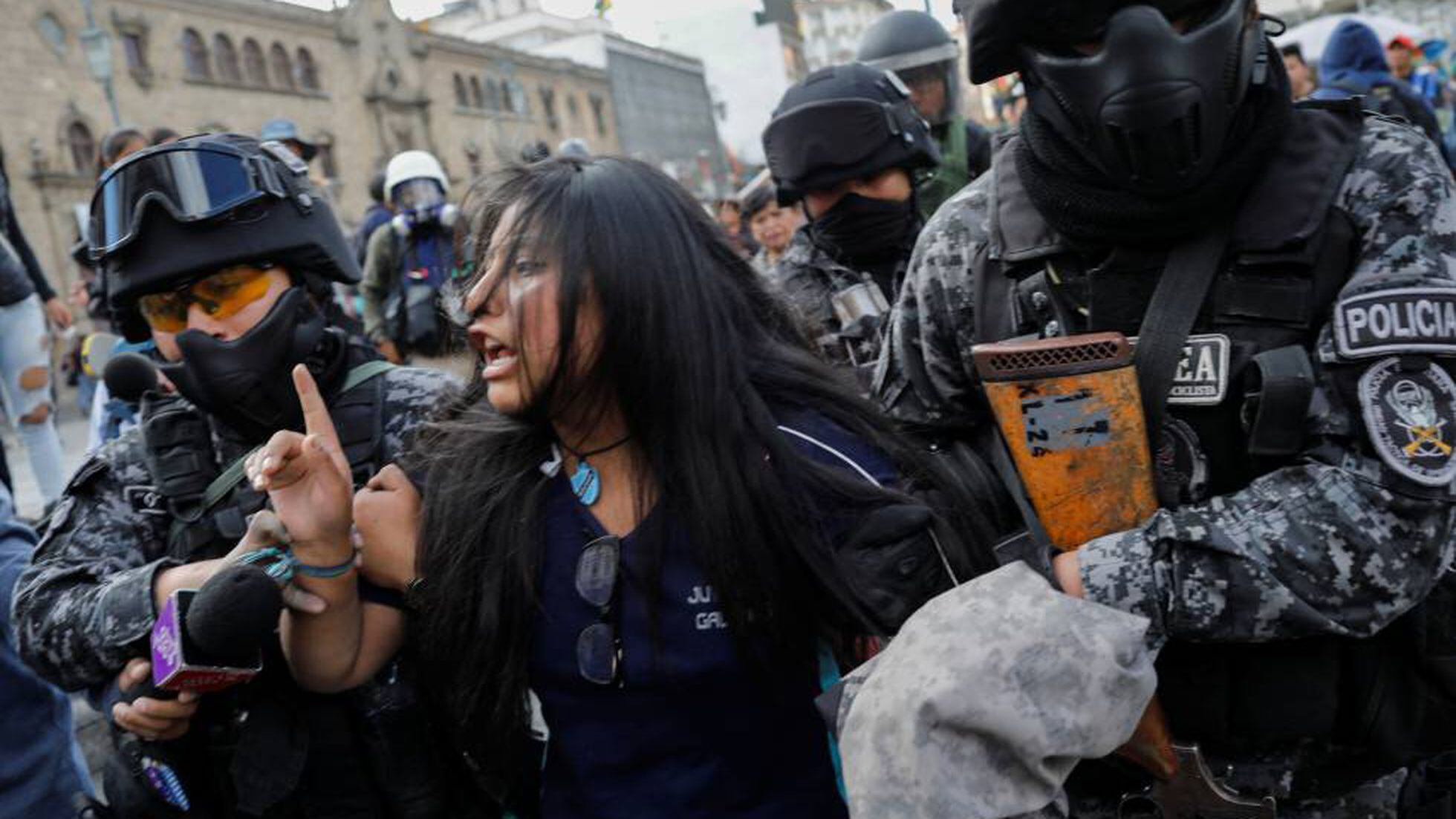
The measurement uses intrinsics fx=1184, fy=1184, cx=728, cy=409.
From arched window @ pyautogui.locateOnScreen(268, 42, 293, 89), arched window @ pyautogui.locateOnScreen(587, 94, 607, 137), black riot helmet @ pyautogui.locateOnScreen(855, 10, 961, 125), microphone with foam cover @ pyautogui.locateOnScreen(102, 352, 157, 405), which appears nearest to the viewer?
microphone with foam cover @ pyautogui.locateOnScreen(102, 352, 157, 405)

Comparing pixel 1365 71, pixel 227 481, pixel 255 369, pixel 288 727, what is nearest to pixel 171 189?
pixel 255 369

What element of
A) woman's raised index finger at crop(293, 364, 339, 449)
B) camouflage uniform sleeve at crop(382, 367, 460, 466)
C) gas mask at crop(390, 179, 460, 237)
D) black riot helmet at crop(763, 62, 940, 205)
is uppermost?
gas mask at crop(390, 179, 460, 237)

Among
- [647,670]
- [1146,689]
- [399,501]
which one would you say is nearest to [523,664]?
[647,670]

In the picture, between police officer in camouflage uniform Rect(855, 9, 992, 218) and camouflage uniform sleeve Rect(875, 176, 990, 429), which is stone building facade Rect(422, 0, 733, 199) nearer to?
police officer in camouflage uniform Rect(855, 9, 992, 218)

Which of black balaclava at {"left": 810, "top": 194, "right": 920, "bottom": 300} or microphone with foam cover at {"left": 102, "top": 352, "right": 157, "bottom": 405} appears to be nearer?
black balaclava at {"left": 810, "top": 194, "right": 920, "bottom": 300}

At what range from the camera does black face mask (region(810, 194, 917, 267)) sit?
367 centimetres

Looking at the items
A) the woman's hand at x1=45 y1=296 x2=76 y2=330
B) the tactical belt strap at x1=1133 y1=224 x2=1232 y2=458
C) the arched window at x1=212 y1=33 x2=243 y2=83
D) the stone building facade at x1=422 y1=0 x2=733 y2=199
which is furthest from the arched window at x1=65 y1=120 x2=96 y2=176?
the tactical belt strap at x1=1133 y1=224 x2=1232 y2=458

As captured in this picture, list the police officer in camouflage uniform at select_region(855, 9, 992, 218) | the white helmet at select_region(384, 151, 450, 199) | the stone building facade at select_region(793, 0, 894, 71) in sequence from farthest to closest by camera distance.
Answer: the stone building facade at select_region(793, 0, 894, 71)
the white helmet at select_region(384, 151, 450, 199)
the police officer in camouflage uniform at select_region(855, 9, 992, 218)

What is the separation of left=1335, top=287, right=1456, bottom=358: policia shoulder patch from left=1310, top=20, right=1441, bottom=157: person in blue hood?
588 centimetres

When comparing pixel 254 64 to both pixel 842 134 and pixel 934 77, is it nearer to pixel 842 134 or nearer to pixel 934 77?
pixel 934 77

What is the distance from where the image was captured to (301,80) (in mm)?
36938

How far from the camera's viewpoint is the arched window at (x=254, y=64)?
34.5 metres

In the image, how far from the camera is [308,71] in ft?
122

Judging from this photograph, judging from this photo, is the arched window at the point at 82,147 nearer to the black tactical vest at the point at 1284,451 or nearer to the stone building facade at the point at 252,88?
the stone building facade at the point at 252,88
